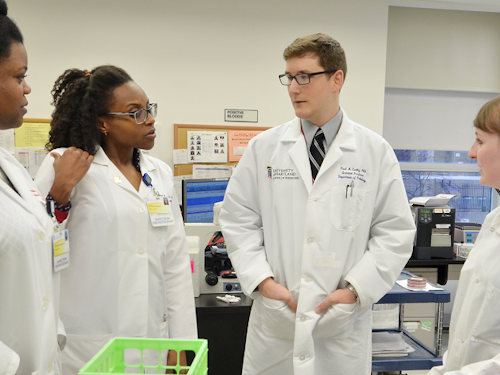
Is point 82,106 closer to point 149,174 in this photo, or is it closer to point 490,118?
point 149,174

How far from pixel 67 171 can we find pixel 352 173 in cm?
94

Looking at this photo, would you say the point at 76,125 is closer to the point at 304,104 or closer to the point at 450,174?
the point at 304,104

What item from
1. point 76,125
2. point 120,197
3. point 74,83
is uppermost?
point 74,83

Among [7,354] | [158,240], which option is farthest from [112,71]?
[7,354]

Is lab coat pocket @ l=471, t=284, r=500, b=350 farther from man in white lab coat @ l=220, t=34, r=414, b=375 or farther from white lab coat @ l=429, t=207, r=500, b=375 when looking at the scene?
man in white lab coat @ l=220, t=34, r=414, b=375

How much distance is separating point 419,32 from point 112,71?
3625 millimetres

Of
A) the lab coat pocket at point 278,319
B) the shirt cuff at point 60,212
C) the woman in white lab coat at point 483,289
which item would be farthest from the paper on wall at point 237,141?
the woman in white lab coat at point 483,289

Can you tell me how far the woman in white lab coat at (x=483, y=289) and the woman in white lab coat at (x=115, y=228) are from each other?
86 centimetres

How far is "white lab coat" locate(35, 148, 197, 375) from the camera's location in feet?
4.23

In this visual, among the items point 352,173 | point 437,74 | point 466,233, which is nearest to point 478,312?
point 352,173

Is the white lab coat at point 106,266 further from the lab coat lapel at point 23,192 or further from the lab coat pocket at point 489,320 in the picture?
the lab coat pocket at point 489,320

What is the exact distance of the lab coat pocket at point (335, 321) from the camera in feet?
4.48

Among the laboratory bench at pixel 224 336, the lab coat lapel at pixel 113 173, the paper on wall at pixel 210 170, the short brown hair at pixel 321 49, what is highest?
the short brown hair at pixel 321 49

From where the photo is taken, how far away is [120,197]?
1.35 metres
